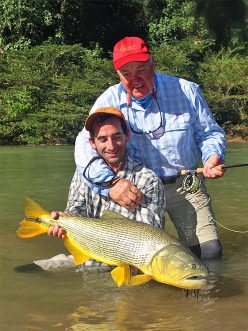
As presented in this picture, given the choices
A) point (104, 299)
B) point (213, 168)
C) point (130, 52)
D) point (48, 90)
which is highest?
point (48, 90)

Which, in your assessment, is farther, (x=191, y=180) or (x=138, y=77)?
(x=191, y=180)

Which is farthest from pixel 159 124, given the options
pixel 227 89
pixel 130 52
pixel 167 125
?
pixel 227 89

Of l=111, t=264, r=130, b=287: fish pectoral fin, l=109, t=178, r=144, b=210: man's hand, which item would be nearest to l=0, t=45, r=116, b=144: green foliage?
l=109, t=178, r=144, b=210: man's hand

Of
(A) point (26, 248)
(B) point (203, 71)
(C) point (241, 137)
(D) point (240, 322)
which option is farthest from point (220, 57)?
(D) point (240, 322)

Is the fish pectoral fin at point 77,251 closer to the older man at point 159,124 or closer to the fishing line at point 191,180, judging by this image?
the older man at point 159,124

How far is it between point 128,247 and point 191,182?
1.18m

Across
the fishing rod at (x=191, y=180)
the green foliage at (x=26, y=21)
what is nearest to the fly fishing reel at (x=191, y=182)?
the fishing rod at (x=191, y=180)

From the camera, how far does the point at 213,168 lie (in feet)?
14.0

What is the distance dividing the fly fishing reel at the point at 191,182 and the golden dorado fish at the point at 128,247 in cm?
92

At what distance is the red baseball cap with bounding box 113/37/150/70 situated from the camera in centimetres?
422

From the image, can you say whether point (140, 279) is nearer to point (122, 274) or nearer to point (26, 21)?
point (122, 274)

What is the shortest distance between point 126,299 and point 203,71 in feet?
81.5

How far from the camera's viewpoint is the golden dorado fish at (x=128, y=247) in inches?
134

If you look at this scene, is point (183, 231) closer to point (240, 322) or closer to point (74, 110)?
point (240, 322)
